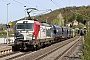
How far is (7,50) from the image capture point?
3017 cm

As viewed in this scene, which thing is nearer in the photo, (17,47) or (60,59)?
(60,59)

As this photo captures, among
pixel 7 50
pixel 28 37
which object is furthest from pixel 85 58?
pixel 7 50

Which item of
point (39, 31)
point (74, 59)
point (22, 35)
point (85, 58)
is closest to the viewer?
point (85, 58)

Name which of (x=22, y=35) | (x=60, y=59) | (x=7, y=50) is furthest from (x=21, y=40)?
(x=60, y=59)

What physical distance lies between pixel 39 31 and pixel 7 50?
14.9ft

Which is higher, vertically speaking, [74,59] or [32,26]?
[32,26]

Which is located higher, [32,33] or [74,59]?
[32,33]

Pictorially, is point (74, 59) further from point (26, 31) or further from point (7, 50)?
point (7, 50)

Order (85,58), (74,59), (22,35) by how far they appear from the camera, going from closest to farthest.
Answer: (85,58), (74,59), (22,35)

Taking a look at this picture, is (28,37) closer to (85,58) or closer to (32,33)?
(32,33)

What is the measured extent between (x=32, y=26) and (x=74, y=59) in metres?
8.24

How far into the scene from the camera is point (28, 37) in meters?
28.8

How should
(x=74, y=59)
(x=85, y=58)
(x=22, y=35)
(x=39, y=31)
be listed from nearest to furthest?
1. (x=85, y=58)
2. (x=74, y=59)
3. (x=22, y=35)
4. (x=39, y=31)

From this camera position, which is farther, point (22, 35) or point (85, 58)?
point (22, 35)
